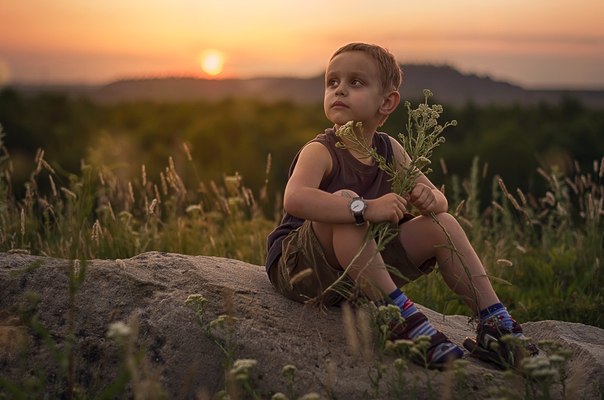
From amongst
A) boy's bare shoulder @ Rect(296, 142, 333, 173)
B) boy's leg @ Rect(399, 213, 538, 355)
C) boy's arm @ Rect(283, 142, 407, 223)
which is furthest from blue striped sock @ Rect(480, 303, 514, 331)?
boy's bare shoulder @ Rect(296, 142, 333, 173)

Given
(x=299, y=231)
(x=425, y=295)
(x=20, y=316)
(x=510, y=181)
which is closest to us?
(x=20, y=316)

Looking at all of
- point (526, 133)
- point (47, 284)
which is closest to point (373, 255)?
point (47, 284)

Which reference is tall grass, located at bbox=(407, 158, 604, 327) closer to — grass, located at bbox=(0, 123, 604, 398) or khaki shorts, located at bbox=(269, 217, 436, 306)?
grass, located at bbox=(0, 123, 604, 398)

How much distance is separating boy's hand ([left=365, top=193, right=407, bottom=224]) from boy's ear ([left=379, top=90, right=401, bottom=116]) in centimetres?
66

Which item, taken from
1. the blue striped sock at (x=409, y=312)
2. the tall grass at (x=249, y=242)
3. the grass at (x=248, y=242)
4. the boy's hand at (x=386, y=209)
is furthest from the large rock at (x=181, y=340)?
the tall grass at (x=249, y=242)

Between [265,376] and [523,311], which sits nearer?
[265,376]

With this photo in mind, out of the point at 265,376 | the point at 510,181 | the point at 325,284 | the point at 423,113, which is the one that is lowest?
the point at 510,181

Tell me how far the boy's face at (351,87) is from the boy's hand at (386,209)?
1.83 feet

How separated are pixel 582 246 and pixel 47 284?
4.60m

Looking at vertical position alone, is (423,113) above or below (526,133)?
above

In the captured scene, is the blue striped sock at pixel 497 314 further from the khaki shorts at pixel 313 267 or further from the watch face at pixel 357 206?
the watch face at pixel 357 206

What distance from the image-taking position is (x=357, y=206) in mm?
3488

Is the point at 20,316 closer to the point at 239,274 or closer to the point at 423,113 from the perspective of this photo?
the point at 239,274

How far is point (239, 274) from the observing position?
4.19 m
